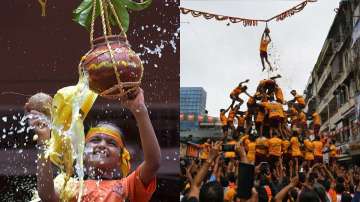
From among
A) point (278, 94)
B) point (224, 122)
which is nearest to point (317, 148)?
point (278, 94)

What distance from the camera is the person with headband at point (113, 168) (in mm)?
2064

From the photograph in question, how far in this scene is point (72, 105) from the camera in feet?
6.82

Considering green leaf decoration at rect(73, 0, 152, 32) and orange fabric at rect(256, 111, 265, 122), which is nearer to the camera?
green leaf decoration at rect(73, 0, 152, 32)

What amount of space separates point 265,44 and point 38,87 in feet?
13.1

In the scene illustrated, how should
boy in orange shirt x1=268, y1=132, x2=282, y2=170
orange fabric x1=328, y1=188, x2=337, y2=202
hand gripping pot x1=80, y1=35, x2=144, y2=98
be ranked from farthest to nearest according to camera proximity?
boy in orange shirt x1=268, y1=132, x2=282, y2=170
orange fabric x1=328, y1=188, x2=337, y2=202
hand gripping pot x1=80, y1=35, x2=144, y2=98

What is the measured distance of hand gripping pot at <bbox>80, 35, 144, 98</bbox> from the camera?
1804 mm

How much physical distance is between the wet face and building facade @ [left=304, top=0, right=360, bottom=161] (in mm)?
8744

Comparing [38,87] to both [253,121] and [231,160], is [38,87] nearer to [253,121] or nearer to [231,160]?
[231,160]

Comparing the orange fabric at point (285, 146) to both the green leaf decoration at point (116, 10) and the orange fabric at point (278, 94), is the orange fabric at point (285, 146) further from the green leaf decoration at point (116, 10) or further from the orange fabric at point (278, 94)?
the green leaf decoration at point (116, 10)

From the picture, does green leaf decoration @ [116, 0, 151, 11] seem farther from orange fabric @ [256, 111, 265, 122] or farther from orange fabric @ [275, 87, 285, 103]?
orange fabric @ [275, 87, 285, 103]

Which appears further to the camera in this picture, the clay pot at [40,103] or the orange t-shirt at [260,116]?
the orange t-shirt at [260,116]

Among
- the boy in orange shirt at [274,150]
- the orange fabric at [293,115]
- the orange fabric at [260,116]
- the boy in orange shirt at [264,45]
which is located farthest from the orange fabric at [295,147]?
the boy in orange shirt at [264,45]

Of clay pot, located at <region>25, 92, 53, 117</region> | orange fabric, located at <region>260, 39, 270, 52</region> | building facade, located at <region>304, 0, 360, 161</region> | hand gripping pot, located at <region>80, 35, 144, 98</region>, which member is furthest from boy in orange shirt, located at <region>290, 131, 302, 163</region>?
hand gripping pot, located at <region>80, 35, 144, 98</region>

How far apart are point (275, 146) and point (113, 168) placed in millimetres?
4648
